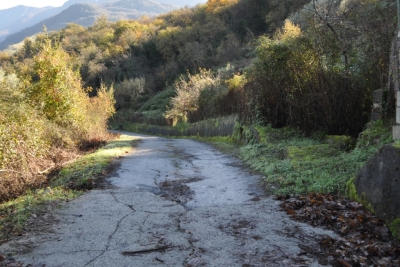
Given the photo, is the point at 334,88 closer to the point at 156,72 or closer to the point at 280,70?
Answer: the point at 280,70

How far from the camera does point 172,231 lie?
16.0ft

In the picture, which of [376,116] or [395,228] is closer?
[395,228]

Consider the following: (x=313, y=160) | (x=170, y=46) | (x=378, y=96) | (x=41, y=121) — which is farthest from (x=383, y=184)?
(x=170, y=46)

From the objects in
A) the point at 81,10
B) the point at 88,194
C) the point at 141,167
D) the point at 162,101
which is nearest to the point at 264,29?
the point at 162,101

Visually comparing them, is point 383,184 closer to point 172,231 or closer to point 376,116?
point 172,231

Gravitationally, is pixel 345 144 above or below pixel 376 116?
below

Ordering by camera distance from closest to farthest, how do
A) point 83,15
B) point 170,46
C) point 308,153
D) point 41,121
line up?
point 308,153
point 41,121
point 170,46
point 83,15

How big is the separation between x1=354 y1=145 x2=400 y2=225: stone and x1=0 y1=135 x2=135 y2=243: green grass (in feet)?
15.6

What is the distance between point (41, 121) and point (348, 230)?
33.1 ft

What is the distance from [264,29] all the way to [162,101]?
17152 millimetres

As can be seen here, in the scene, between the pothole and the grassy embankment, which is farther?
the pothole

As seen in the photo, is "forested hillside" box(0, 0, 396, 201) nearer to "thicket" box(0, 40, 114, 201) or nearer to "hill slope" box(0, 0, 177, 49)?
"thicket" box(0, 40, 114, 201)

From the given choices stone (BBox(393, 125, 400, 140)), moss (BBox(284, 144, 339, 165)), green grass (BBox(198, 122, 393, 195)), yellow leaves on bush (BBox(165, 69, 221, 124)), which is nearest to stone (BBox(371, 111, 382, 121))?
green grass (BBox(198, 122, 393, 195))

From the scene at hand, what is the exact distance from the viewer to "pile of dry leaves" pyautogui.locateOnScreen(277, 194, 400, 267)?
3791mm
